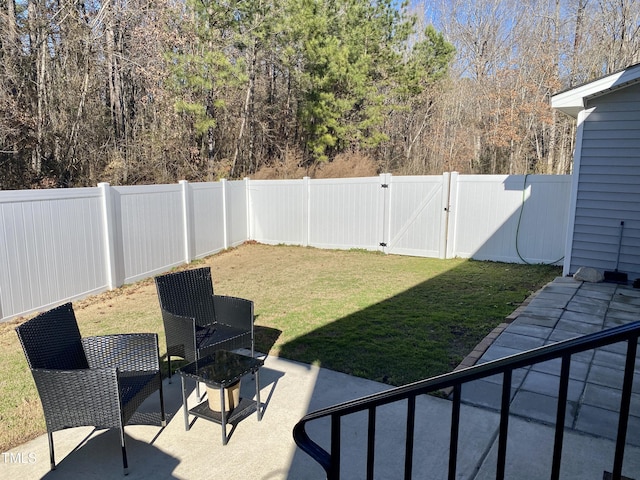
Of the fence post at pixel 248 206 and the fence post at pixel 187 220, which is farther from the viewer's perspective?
the fence post at pixel 248 206

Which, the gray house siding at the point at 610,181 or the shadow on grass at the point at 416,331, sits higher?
the gray house siding at the point at 610,181

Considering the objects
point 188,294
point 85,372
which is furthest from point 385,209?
point 85,372

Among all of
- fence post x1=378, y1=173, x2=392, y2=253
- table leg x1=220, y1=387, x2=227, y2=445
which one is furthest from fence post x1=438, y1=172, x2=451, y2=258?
table leg x1=220, y1=387, x2=227, y2=445

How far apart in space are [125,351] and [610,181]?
6.86 m

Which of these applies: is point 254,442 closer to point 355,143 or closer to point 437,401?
point 437,401

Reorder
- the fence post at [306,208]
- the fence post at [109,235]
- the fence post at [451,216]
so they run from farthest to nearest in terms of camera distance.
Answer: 1. the fence post at [306,208]
2. the fence post at [451,216]
3. the fence post at [109,235]

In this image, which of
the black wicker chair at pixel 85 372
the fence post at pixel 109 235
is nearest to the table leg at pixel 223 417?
the black wicker chair at pixel 85 372

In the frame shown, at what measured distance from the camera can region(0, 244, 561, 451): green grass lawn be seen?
389cm

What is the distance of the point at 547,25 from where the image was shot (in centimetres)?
1706

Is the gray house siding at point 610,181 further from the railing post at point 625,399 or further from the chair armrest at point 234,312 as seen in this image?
the railing post at point 625,399

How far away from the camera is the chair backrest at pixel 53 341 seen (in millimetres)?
2646

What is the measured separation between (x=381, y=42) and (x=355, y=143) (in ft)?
12.7

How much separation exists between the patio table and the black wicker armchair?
0.33 meters

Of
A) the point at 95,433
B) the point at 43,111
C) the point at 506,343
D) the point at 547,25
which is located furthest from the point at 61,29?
the point at 547,25
